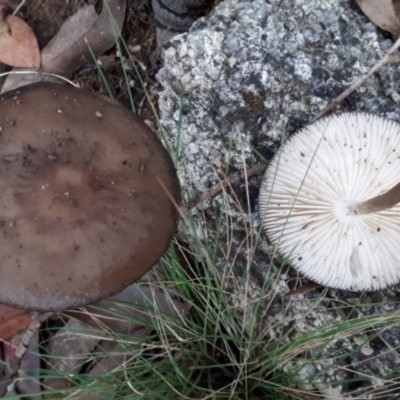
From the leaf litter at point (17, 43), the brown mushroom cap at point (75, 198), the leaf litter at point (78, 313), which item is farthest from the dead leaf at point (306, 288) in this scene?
the leaf litter at point (17, 43)

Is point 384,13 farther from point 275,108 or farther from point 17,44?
point 17,44

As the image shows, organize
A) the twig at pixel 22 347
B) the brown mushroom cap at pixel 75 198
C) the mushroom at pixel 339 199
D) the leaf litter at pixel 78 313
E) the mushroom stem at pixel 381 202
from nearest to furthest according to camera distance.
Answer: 1. the brown mushroom cap at pixel 75 198
2. the mushroom stem at pixel 381 202
3. the mushroom at pixel 339 199
4. the twig at pixel 22 347
5. the leaf litter at pixel 78 313

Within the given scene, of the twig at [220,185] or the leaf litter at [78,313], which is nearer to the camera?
the twig at [220,185]

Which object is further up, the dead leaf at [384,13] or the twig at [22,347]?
the dead leaf at [384,13]

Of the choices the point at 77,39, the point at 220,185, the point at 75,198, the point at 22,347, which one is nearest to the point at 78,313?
the point at 22,347

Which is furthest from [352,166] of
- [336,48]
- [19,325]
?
[19,325]

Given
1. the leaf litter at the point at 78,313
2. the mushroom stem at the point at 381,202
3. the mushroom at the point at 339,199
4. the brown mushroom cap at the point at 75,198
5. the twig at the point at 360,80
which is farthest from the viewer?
the leaf litter at the point at 78,313

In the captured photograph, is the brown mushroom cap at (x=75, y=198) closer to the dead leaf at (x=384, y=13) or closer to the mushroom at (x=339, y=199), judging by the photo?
the mushroom at (x=339, y=199)
